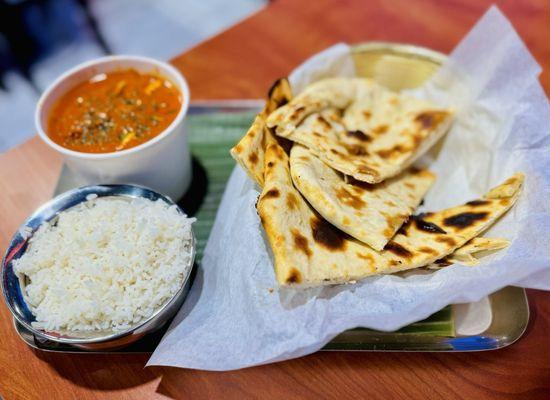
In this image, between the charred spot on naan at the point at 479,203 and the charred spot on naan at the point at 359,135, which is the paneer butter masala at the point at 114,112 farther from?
the charred spot on naan at the point at 479,203

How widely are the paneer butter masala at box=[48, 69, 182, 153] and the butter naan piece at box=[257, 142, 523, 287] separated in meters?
0.47

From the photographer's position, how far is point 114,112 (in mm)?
1667

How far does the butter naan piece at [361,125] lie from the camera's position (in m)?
1.51

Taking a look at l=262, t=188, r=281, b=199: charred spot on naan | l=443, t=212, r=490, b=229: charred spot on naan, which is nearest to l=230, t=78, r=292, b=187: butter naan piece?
l=262, t=188, r=281, b=199: charred spot on naan

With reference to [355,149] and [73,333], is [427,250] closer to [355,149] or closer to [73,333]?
[355,149]

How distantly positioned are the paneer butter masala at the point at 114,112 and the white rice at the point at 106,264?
241mm

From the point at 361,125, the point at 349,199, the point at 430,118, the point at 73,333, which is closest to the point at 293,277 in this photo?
the point at 349,199

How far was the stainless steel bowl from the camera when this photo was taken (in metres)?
1.24

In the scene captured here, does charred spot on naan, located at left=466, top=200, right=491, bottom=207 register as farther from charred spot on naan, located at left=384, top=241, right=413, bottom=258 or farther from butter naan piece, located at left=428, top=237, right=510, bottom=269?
charred spot on naan, located at left=384, top=241, right=413, bottom=258

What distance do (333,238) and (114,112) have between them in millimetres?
919

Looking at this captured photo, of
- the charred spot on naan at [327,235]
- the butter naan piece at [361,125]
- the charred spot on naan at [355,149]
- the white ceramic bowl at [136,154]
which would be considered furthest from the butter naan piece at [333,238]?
the white ceramic bowl at [136,154]

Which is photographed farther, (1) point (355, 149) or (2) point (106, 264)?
(1) point (355, 149)

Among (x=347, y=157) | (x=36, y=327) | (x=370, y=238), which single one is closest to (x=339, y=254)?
(x=370, y=238)

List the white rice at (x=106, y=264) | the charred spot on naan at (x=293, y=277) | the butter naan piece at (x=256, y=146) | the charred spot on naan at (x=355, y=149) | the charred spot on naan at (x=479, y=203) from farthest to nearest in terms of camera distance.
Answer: the charred spot on naan at (x=355, y=149) < the charred spot on naan at (x=479, y=203) < the butter naan piece at (x=256, y=146) < the white rice at (x=106, y=264) < the charred spot on naan at (x=293, y=277)
